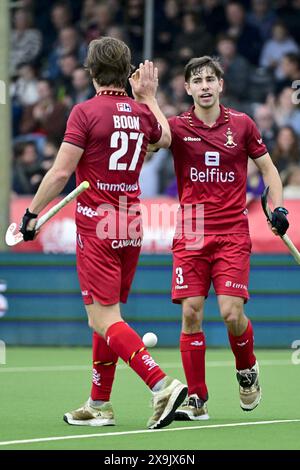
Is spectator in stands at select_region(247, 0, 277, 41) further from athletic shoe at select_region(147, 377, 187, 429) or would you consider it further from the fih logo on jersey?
athletic shoe at select_region(147, 377, 187, 429)

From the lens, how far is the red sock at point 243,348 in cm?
852

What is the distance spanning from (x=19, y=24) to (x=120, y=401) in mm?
11230

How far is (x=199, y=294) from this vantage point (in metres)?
8.45

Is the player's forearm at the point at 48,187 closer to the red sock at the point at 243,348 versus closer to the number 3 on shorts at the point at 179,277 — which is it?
the number 3 on shorts at the point at 179,277

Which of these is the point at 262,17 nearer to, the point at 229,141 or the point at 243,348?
the point at 229,141

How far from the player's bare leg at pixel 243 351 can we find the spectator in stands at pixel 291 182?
6353 mm

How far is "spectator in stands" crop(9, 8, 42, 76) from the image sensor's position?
19188 millimetres

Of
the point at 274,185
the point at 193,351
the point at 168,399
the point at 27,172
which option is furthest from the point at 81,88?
the point at 168,399

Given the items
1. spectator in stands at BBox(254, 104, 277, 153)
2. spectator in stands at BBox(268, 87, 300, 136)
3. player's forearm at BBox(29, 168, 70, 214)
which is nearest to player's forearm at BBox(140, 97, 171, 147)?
player's forearm at BBox(29, 168, 70, 214)

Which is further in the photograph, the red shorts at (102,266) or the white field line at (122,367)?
the white field line at (122,367)

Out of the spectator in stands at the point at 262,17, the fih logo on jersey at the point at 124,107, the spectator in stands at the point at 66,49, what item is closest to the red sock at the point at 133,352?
the fih logo on jersey at the point at 124,107

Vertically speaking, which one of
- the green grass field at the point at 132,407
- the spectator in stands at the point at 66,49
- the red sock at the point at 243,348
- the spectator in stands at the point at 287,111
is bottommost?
the green grass field at the point at 132,407
